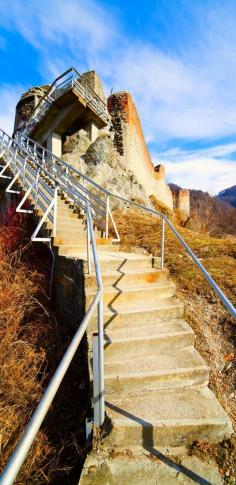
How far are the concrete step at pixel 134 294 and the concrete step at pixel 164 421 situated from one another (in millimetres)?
1214

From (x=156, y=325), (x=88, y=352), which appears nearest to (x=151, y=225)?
(x=156, y=325)

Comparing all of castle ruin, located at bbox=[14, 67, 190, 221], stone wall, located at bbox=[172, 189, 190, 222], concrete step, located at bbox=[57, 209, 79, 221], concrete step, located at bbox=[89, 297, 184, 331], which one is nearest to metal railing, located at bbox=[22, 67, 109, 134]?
castle ruin, located at bbox=[14, 67, 190, 221]

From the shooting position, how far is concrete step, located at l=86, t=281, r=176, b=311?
3.44 metres

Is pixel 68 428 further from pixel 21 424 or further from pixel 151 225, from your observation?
pixel 151 225

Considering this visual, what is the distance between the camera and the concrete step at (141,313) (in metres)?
3.21

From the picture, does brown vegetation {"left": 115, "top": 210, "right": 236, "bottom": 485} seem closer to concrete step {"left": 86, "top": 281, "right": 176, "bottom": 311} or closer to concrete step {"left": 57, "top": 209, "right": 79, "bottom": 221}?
concrete step {"left": 86, "top": 281, "right": 176, "bottom": 311}

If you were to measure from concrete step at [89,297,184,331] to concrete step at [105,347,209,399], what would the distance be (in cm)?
49

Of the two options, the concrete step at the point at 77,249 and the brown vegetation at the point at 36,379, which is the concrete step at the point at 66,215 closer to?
the concrete step at the point at 77,249

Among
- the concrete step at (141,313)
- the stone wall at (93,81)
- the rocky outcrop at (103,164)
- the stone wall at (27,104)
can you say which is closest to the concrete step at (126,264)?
the concrete step at (141,313)

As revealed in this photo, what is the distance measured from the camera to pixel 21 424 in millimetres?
2584

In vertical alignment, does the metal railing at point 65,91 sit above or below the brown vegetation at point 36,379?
above

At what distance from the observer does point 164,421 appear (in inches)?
86.4

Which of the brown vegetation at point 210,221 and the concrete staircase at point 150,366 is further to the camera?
the brown vegetation at point 210,221

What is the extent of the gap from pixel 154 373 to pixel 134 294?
3.65ft
